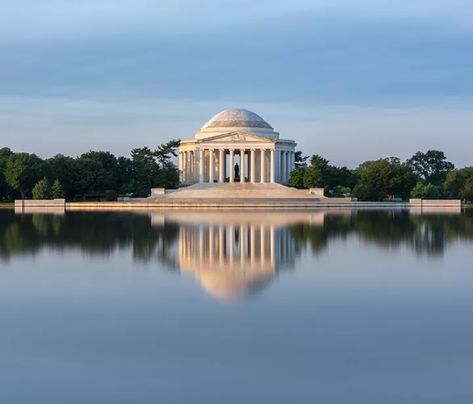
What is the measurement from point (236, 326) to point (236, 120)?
309 ft

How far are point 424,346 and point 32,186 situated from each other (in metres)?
79.6

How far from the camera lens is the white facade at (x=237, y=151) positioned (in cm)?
10388

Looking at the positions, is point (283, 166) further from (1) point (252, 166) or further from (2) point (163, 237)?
(2) point (163, 237)

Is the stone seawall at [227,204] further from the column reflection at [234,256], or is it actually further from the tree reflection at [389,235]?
the column reflection at [234,256]

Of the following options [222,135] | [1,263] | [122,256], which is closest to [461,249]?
[122,256]

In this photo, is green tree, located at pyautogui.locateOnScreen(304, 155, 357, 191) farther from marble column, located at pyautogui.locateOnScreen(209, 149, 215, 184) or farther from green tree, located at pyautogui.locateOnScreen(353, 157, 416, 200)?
marble column, located at pyautogui.locateOnScreen(209, 149, 215, 184)

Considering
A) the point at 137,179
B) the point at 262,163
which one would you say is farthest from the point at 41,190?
the point at 262,163

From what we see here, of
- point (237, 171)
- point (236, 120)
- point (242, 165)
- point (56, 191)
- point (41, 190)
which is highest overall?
point (236, 120)

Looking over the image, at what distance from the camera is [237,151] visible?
106 meters

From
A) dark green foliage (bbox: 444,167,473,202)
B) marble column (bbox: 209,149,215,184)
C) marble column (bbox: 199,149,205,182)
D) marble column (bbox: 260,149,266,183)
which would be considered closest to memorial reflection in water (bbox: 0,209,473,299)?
dark green foliage (bbox: 444,167,473,202)

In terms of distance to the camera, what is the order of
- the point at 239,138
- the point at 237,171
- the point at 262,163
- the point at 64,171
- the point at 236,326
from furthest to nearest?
the point at 237,171 → the point at 262,163 → the point at 239,138 → the point at 64,171 → the point at 236,326

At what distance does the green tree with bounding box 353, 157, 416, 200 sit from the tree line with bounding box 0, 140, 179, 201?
23.0 meters

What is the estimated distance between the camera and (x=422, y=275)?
21.2 meters

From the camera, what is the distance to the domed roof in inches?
4210
